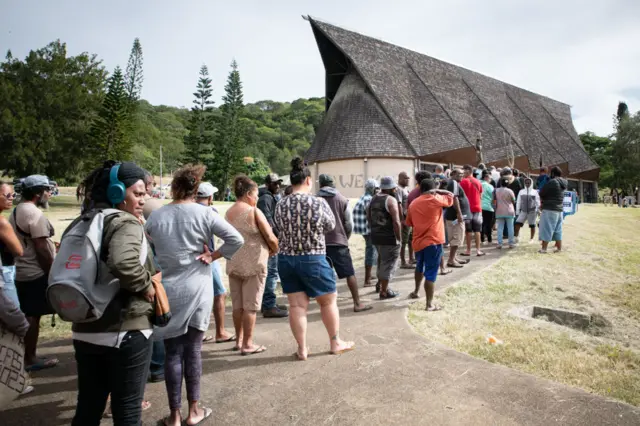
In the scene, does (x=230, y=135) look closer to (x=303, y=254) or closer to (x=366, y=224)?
(x=366, y=224)

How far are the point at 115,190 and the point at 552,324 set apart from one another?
5.02 m

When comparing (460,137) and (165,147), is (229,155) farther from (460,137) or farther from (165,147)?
(165,147)

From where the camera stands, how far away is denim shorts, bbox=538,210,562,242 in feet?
29.1

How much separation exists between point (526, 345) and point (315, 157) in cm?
2585

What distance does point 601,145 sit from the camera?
195ft

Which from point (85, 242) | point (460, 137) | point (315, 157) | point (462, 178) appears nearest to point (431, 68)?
point (460, 137)

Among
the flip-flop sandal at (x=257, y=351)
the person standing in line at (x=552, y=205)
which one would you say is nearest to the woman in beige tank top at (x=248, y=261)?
the flip-flop sandal at (x=257, y=351)

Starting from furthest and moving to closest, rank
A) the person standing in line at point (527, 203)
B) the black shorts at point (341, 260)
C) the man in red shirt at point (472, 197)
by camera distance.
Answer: the person standing in line at point (527, 203), the man in red shirt at point (472, 197), the black shorts at point (341, 260)

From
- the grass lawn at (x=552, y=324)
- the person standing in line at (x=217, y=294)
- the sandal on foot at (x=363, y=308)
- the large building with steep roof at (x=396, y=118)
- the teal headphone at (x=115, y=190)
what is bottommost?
the grass lawn at (x=552, y=324)

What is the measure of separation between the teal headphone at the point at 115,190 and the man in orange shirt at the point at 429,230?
3918mm

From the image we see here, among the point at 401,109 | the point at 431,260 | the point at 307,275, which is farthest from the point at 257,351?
the point at 401,109

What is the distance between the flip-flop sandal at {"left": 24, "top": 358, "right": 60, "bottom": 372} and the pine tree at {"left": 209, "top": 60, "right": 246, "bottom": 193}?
40.1 metres

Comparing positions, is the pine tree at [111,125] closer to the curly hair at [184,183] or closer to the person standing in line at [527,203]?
the person standing in line at [527,203]

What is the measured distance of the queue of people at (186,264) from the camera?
199 cm
